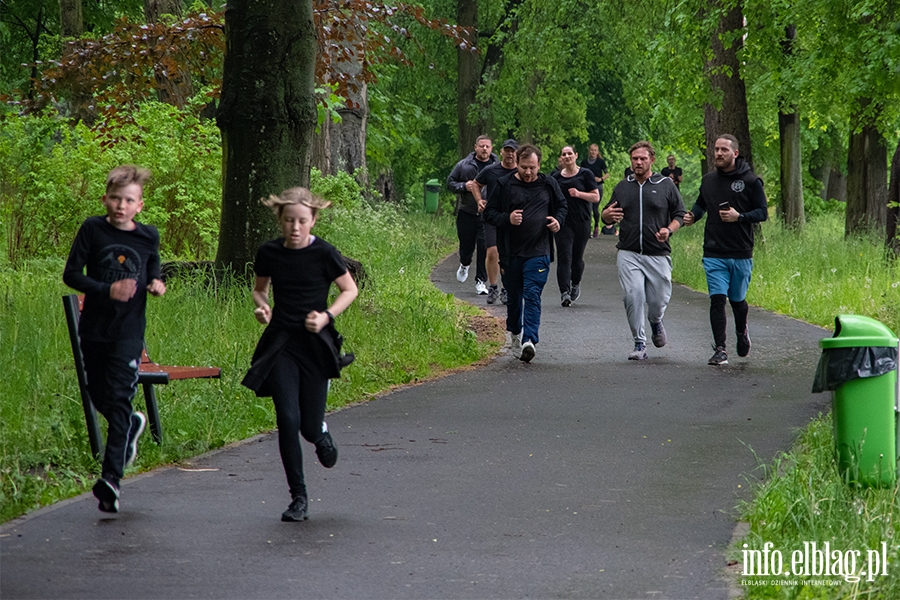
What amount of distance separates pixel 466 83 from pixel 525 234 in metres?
23.9

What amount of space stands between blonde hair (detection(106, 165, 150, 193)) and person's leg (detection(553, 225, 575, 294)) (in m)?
10.2

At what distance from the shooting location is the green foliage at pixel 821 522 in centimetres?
514

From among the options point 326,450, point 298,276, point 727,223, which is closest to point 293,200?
point 298,276

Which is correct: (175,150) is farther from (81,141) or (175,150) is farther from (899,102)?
(899,102)

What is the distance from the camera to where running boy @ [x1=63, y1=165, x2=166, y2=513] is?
21.8ft

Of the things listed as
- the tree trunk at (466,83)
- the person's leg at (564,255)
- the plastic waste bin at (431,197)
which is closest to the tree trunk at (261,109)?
the person's leg at (564,255)

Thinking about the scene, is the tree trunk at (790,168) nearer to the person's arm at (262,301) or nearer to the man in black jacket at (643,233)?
the man in black jacket at (643,233)

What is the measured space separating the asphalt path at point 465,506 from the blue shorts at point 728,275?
113 cm

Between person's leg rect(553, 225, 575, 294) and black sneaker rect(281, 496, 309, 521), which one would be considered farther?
person's leg rect(553, 225, 575, 294)

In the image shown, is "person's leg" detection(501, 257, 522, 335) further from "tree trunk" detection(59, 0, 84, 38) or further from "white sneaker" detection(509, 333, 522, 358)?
"tree trunk" detection(59, 0, 84, 38)

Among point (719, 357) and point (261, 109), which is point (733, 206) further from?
point (261, 109)

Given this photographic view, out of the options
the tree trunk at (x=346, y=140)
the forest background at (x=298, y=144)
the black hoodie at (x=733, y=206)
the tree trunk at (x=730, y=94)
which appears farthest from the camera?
the tree trunk at (x=730, y=94)

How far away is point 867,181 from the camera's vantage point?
25969 mm

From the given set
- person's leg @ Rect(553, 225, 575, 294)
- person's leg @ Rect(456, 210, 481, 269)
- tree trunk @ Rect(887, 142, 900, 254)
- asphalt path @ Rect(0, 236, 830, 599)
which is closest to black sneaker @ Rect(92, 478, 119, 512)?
asphalt path @ Rect(0, 236, 830, 599)
